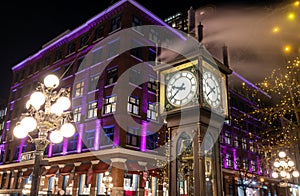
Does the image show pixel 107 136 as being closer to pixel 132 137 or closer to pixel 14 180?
pixel 132 137

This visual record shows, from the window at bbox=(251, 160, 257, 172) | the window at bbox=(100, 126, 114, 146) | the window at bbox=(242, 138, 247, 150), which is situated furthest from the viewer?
the window at bbox=(251, 160, 257, 172)

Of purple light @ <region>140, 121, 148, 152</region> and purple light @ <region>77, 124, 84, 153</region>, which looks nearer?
purple light @ <region>140, 121, 148, 152</region>

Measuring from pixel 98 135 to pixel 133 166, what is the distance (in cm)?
415

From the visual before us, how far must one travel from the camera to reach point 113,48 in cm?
2516

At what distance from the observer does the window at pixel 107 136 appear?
72.4 ft

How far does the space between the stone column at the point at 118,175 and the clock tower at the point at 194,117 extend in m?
16.3

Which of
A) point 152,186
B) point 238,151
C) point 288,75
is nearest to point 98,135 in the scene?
point 152,186

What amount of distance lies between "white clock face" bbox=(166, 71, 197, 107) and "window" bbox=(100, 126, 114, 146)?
17.2 meters

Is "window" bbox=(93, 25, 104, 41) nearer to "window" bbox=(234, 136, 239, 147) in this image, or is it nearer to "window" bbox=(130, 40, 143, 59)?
"window" bbox=(130, 40, 143, 59)

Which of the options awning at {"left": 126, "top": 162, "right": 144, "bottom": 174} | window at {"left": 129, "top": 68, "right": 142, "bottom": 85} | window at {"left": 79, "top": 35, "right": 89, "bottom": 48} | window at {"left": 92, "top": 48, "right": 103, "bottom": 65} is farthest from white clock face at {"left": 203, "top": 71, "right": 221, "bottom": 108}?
window at {"left": 79, "top": 35, "right": 89, "bottom": 48}

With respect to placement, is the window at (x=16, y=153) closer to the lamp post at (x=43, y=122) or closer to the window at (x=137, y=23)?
the window at (x=137, y=23)

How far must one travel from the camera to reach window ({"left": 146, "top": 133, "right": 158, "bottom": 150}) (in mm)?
23984

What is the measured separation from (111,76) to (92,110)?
3.66 metres

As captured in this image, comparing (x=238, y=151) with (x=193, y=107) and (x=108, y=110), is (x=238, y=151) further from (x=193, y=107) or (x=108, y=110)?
(x=193, y=107)
